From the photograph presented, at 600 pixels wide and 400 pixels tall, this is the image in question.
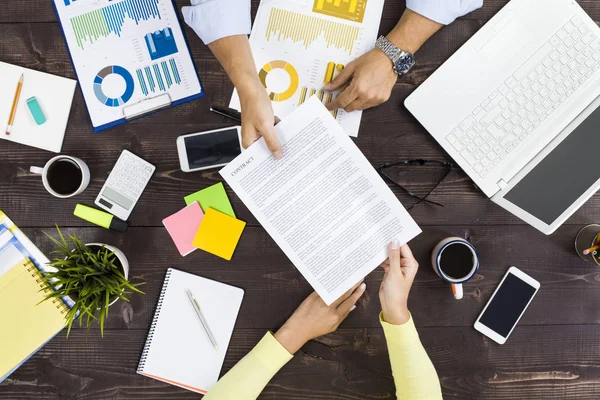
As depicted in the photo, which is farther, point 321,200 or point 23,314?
point 23,314

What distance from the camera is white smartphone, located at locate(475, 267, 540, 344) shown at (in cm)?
101

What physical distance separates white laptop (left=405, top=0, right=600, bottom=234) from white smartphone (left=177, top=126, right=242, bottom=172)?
453mm

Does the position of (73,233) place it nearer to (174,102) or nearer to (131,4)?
(174,102)

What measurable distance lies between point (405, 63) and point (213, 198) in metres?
0.53

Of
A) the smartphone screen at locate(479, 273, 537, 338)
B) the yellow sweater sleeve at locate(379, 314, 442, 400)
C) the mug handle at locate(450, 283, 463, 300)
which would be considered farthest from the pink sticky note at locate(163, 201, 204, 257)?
the smartphone screen at locate(479, 273, 537, 338)

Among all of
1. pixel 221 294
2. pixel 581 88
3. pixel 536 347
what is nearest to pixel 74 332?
pixel 221 294

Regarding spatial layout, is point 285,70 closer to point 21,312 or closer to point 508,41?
point 508,41

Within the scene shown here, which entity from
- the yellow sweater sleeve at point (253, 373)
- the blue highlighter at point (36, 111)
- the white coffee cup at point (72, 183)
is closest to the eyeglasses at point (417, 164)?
the yellow sweater sleeve at point (253, 373)

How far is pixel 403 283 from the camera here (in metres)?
0.91

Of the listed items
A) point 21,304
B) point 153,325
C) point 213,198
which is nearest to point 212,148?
point 213,198

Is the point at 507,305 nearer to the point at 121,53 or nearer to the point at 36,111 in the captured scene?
the point at 121,53

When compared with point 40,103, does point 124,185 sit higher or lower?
lower

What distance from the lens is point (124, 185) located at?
990 mm

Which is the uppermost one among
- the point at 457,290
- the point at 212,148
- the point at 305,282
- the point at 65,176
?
the point at 65,176
